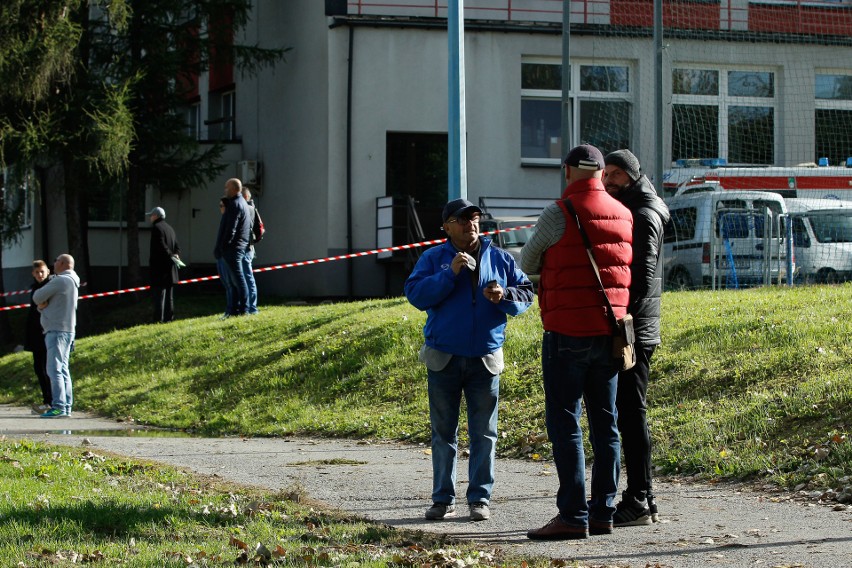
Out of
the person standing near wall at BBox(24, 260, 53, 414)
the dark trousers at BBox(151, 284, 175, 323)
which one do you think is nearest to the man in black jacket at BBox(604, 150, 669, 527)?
the person standing near wall at BBox(24, 260, 53, 414)

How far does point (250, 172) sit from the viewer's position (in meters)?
30.0

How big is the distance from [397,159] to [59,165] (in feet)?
22.8

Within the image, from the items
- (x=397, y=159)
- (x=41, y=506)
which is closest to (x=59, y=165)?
(x=397, y=159)

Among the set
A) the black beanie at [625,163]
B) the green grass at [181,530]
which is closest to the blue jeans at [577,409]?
the green grass at [181,530]

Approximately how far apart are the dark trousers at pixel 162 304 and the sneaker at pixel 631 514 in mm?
14890

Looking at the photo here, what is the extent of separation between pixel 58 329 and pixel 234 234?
13.3 ft

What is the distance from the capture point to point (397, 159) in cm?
2731

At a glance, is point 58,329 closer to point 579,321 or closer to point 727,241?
point 727,241

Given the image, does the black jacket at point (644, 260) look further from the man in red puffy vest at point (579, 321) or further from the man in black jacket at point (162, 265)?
the man in black jacket at point (162, 265)

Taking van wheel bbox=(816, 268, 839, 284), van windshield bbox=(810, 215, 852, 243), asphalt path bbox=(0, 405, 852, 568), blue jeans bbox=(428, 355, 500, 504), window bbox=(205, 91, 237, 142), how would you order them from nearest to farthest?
asphalt path bbox=(0, 405, 852, 568) < blue jeans bbox=(428, 355, 500, 504) < van wheel bbox=(816, 268, 839, 284) < van windshield bbox=(810, 215, 852, 243) < window bbox=(205, 91, 237, 142)

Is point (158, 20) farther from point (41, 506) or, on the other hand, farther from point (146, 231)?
point (41, 506)

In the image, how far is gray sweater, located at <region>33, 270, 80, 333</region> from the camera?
15617mm

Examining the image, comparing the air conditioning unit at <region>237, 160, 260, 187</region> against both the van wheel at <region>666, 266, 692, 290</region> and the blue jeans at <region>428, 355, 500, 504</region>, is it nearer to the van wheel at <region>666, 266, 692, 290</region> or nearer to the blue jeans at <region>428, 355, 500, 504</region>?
the van wheel at <region>666, 266, 692, 290</region>

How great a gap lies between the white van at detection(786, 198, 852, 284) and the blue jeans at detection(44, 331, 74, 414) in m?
9.82
